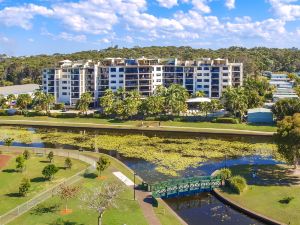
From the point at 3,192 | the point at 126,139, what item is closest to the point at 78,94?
the point at 126,139

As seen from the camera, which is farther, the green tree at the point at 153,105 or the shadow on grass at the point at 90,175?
the green tree at the point at 153,105

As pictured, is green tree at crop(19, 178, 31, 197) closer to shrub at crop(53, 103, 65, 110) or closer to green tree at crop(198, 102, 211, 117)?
green tree at crop(198, 102, 211, 117)

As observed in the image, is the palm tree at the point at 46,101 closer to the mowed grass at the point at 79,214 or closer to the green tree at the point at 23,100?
the green tree at the point at 23,100

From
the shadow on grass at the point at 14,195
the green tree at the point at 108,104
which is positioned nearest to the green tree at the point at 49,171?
the shadow on grass at the point at 14,195

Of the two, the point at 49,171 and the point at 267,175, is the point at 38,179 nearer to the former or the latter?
the point at 49,171

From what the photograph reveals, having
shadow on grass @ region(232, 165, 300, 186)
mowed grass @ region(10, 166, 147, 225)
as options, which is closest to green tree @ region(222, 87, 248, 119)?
shadow on grass @ region(232, 165, 300, 186)

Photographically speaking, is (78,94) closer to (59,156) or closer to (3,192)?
(59,156)

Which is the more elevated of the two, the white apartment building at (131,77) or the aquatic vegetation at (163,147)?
the white apartment building at (131,77)
